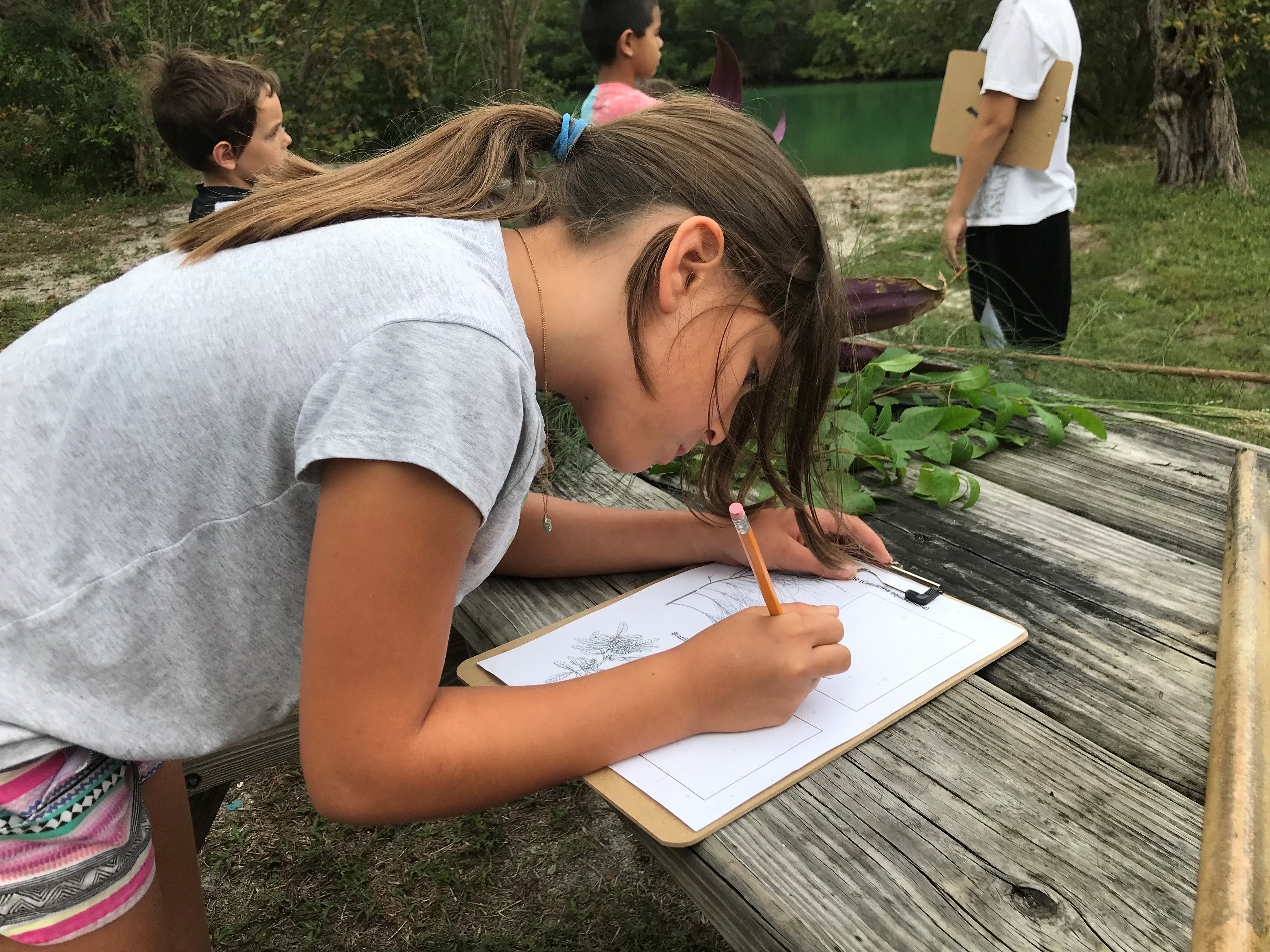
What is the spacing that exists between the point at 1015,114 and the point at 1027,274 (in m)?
0.48

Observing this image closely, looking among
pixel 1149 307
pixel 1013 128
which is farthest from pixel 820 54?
pixel 1013 128

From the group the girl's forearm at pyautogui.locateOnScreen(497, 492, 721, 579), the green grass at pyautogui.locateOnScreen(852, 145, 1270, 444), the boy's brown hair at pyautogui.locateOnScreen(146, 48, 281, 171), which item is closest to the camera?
the girl's forearm at pyautogui.locateOnScreen(497, 492, 721, 579)

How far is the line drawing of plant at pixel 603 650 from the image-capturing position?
1.01m

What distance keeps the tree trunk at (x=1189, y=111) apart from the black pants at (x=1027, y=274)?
15.3ft

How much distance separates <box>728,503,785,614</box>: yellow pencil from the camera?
0.94 metres

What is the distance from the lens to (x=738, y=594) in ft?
3.76

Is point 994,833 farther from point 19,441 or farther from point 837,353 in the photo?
point 19,441

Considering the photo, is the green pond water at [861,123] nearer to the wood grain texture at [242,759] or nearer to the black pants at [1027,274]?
the black pants at [1027,274]

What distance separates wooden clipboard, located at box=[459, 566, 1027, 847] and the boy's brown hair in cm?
299

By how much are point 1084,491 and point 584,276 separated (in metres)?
0.81

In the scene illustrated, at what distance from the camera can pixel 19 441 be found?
825 mm

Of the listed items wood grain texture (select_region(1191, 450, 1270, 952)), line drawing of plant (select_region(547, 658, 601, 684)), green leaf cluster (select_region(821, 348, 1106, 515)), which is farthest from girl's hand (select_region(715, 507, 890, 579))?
wood grain texture (select_region(1191, 450, 1270, 952))

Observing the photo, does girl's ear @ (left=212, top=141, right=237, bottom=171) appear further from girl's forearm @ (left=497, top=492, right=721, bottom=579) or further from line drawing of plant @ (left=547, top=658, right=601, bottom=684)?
line drawing of plant @ (left=547, top=658, right=601, bottom=684)

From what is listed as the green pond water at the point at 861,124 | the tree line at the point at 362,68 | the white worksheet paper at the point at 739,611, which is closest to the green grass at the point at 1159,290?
the tree line at the point at 362,68
